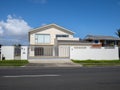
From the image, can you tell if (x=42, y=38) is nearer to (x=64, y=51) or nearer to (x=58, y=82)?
(x=64, y=51)

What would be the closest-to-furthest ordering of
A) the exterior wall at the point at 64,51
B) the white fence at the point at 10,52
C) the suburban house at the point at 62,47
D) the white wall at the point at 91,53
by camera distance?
the white fence at the point at 10,52 → the white wall at the point at 91,53 → the suburban house at the point at 62,47 → the exterior wall at the point at 64,51

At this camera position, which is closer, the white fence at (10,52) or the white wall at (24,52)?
the white fence at (10,52)

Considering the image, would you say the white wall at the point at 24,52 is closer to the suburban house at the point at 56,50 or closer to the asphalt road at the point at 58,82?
the suburban house at the point at 56,50

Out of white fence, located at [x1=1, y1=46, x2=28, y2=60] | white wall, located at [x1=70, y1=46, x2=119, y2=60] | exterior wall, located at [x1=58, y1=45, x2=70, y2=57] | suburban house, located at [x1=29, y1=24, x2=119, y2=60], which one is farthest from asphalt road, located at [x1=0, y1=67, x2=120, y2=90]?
exterior wall, located at [x1=58, y1=45, x2=70, y2=57]

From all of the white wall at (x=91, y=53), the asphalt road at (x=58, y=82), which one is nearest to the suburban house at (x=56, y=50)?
the white wall at (x=91, y=53)

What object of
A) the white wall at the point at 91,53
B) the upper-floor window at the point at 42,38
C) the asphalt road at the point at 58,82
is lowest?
the asphalt road at the point at 58,82

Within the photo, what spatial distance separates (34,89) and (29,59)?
72.0 feet

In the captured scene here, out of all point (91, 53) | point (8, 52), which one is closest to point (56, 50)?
point (91, 53)

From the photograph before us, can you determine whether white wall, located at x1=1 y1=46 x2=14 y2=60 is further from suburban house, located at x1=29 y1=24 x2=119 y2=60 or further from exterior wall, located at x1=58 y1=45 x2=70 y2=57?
exterior wall, located at x1=58 y1=45 x2=70 y2=57

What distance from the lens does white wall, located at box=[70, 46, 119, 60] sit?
103ft

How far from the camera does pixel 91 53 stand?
1261 inches

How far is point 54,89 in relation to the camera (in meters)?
8.22

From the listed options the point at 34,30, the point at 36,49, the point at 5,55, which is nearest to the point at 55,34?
the point at 34,30

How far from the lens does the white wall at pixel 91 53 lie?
103 ft
